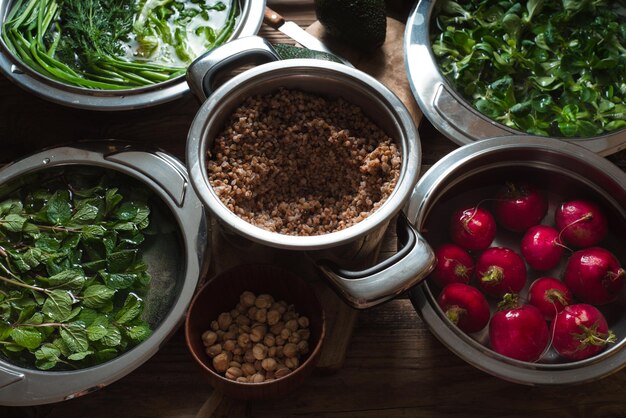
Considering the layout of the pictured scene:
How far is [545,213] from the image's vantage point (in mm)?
1211

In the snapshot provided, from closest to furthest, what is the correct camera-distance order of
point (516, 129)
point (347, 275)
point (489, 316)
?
1. point (347, 275)
2. point (489, 316)
3. point (516, 129)

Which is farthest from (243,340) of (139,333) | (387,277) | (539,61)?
(539,61)

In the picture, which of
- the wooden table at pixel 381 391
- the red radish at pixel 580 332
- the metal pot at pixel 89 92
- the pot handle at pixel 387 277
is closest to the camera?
the pot handle at pixel 387 277

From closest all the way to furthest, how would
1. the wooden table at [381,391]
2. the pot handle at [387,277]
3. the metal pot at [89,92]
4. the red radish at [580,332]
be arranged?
the pot handle at [387,277] < the red radish at [580,332] < the wooden table at [381,391] < the metal pot at [89,92]

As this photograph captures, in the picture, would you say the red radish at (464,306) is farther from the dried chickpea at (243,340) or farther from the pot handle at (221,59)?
the pot handle at (221,59)

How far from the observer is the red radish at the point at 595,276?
3.63 ft

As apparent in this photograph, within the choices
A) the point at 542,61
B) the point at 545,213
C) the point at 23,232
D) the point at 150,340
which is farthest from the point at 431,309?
the point at 23,232

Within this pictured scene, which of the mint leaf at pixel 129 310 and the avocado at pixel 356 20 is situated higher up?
the avocado at pixel 356 20

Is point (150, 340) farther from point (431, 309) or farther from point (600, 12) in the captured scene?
point (600, 12)

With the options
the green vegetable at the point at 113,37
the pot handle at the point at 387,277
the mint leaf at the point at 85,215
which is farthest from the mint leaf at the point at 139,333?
the green vegetable at the point at 113,37

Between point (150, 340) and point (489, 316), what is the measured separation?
1.80ft

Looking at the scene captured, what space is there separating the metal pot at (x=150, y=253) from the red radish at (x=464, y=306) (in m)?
0.41

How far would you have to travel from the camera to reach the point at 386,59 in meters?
1.37

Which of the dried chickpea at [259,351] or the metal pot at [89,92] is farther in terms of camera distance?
the metal pot at [89,92]
